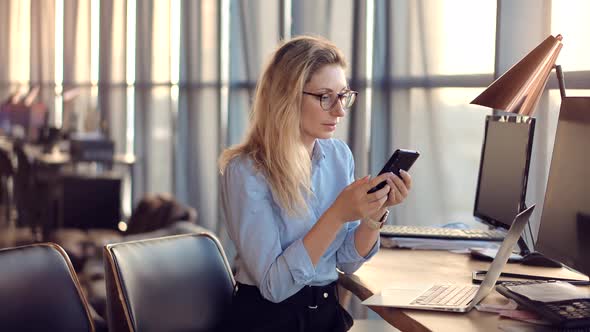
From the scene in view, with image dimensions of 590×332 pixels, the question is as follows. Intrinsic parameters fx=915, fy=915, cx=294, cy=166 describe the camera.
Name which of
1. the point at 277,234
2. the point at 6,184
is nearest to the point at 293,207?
the point at 277,234

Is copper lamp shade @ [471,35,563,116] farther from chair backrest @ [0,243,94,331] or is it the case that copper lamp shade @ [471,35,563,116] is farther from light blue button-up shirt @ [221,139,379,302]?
chair backrest @ [0,243,94,331]

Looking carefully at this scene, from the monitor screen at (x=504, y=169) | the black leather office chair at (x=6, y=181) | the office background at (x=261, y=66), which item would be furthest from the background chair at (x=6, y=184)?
the monitor screen at (x=504, y=169)

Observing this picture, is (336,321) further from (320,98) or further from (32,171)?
(32,171)

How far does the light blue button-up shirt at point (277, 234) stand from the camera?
90.0 inches

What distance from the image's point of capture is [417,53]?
13.8 feet

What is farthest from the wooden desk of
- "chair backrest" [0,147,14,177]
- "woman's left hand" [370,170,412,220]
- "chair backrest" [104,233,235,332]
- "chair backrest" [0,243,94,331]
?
"chair backrest" [0,147,14,177]

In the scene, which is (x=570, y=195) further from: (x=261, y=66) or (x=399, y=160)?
(x=261, y=66)

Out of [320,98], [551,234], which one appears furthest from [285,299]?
[551,234]

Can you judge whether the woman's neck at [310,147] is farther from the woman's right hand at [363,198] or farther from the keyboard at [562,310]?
the keyboard at [562,310]

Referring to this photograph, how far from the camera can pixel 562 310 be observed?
6.24ft

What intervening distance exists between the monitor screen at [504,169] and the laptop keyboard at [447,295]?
0.40m

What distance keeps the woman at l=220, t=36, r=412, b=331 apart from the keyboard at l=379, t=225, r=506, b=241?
22.3 inches

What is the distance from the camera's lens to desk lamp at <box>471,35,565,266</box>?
2455 mm

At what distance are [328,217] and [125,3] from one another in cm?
604
